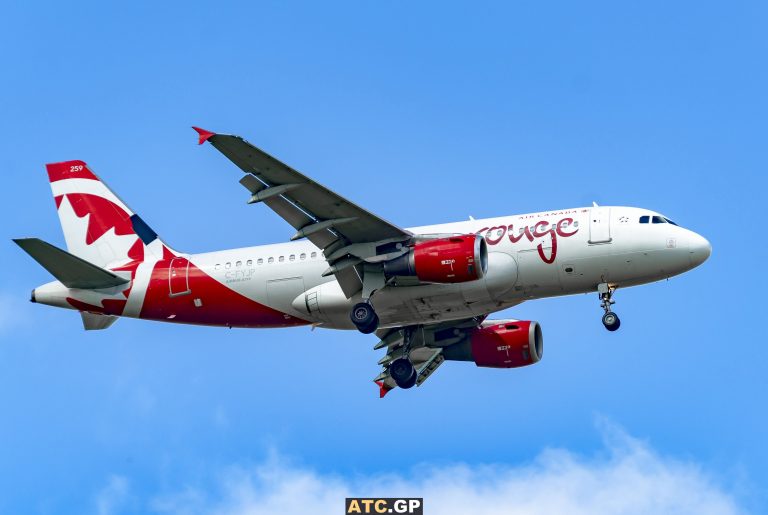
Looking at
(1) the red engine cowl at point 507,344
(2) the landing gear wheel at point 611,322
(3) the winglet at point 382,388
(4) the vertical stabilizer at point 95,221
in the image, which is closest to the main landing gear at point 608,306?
(2) the landing gear wheel at point 611,322

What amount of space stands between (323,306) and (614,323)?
9.99m

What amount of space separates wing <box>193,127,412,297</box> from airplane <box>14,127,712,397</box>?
1.8 inches

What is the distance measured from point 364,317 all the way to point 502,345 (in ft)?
26.1

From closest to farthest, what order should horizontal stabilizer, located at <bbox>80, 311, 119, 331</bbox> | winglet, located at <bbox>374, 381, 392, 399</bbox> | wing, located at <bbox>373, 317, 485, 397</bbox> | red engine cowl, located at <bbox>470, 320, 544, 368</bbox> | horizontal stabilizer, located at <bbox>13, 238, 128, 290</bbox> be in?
horizontal stabilizer, located at <bbox>13, 238, 128, 290</bbox>
horizontal stabilizer, located at <bbox>80, 311, 119, 331</bbox>
red engine cowl, located at <bbox>470, 320, 544, 368</bbox>
wing, located at <bbox>373, 317, 485, 397</bbox>
winglet, located at <bbox>374, 381, 392, 399</bbox>

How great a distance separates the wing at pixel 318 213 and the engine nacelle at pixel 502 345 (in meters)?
7.38

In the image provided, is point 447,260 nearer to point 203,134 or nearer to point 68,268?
point 203,134

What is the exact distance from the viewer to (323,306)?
44.7 metres

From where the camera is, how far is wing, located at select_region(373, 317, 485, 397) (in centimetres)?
5000

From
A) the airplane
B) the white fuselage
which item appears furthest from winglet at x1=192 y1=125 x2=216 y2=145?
the white fuselage

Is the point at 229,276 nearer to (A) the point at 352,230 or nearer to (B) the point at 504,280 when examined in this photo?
(A) the point at 352,230

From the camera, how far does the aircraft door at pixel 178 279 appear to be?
46.5m

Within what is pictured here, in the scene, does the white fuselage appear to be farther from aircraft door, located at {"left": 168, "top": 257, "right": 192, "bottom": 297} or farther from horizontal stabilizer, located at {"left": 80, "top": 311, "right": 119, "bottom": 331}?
horizontal stabilizer, located at {"left": 80, "top": 311, "right": 119, "bottom": 331}

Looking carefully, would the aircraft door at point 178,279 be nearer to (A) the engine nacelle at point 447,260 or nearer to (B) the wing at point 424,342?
(B) the wing at point 424,342

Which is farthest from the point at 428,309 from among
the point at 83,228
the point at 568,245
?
the point at 83,228
